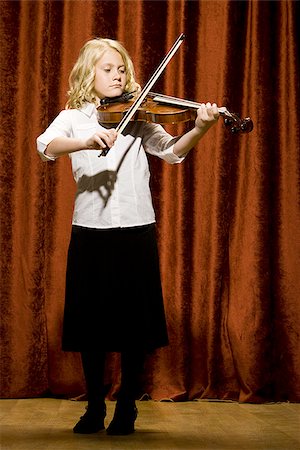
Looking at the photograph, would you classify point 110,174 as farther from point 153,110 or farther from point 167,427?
point 167,427

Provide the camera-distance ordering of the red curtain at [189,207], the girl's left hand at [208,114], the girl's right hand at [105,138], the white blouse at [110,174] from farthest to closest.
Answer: the red curtain at [189,207], the white blouse at [110,174], the girl's left hand at [208,114], the girl's right hand at [105,138]

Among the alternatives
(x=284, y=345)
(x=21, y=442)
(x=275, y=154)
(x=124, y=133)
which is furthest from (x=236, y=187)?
(x=21, y=442)

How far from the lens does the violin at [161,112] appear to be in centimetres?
190

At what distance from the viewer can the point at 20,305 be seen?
284 cm

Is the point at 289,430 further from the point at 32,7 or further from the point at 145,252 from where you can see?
the point at 32,7

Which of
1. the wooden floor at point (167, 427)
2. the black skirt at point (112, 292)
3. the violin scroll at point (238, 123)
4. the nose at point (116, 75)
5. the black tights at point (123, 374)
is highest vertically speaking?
the nose at point (116, 75)

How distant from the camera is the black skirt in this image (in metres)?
2.03

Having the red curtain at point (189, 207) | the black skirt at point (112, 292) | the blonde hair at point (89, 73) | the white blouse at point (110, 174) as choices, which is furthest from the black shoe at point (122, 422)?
the blonde hair at point (89, 73)

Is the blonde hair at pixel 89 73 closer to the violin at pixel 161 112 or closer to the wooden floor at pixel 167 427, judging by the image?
the violin at pixel 161 112

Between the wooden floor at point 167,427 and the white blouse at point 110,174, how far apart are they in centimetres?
60

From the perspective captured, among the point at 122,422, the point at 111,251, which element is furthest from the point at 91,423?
the point at 111,251

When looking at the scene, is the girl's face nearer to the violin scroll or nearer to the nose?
the nose

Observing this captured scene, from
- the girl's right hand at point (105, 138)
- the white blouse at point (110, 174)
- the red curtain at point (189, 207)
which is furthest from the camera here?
the red curtain at point (189, 207)

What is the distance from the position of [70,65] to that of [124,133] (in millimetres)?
903
